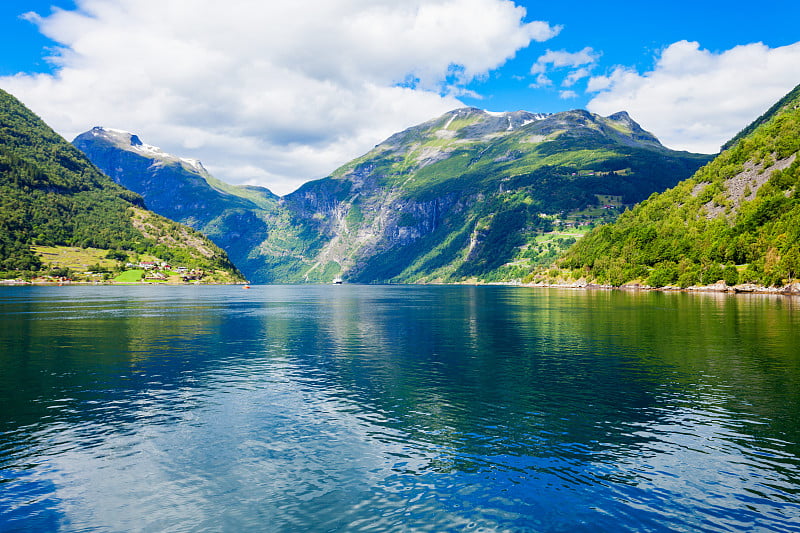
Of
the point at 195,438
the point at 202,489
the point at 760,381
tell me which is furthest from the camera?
the point at 760,381

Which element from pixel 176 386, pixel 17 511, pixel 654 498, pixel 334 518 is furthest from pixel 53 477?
pixel 654 498

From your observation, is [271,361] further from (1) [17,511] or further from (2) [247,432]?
(1) [17,511]

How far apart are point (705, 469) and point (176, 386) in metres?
43.0

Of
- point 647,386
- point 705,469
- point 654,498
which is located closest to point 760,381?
point 647,386

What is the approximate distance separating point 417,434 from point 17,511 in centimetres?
2102

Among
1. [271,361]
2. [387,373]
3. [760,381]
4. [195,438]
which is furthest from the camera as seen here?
[271,361]

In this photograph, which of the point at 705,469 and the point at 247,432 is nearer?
the point at 705,469

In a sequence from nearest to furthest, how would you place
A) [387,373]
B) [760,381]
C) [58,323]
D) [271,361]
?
[760,381], [387,373], [271,361], [58,323]

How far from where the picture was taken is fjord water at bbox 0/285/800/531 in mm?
20938

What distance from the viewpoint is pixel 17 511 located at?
2094cm

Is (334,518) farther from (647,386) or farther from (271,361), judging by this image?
(271,361)

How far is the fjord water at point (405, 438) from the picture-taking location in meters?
20.9

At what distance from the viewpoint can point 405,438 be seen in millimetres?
30203

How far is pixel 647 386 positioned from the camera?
139 ft
